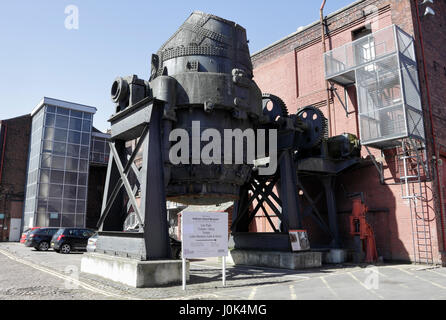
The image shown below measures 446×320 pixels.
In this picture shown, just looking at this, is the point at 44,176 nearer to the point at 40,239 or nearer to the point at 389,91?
the point at 40,239

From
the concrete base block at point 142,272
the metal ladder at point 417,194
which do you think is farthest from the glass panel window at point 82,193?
the metal ladder at point 417,194

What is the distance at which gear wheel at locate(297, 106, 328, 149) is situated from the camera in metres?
16.3

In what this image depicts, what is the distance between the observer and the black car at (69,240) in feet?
75.5

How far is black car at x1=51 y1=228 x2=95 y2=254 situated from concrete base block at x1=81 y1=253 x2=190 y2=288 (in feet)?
46.4

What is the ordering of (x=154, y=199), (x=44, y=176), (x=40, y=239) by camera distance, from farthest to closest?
(x=44, y=176)
(x=40, y=239)
(x=154, y=199)

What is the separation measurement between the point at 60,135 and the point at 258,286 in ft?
127

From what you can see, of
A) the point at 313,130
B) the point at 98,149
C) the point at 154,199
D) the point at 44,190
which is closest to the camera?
the point at 154,199

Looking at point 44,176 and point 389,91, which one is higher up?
A: point 389,91

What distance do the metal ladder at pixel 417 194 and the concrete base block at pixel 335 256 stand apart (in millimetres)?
2987

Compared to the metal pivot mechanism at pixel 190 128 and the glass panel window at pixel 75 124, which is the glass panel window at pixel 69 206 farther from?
the metal pivot mechanism at pixel 190 128

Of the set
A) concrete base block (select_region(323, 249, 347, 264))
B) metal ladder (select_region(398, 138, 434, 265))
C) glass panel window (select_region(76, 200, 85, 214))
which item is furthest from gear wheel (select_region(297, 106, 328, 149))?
glass panel window (select_region(76, 200, 85, 214))

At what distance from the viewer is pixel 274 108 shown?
1518 centimetres

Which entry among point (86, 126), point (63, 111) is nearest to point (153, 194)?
point (63, 111)
